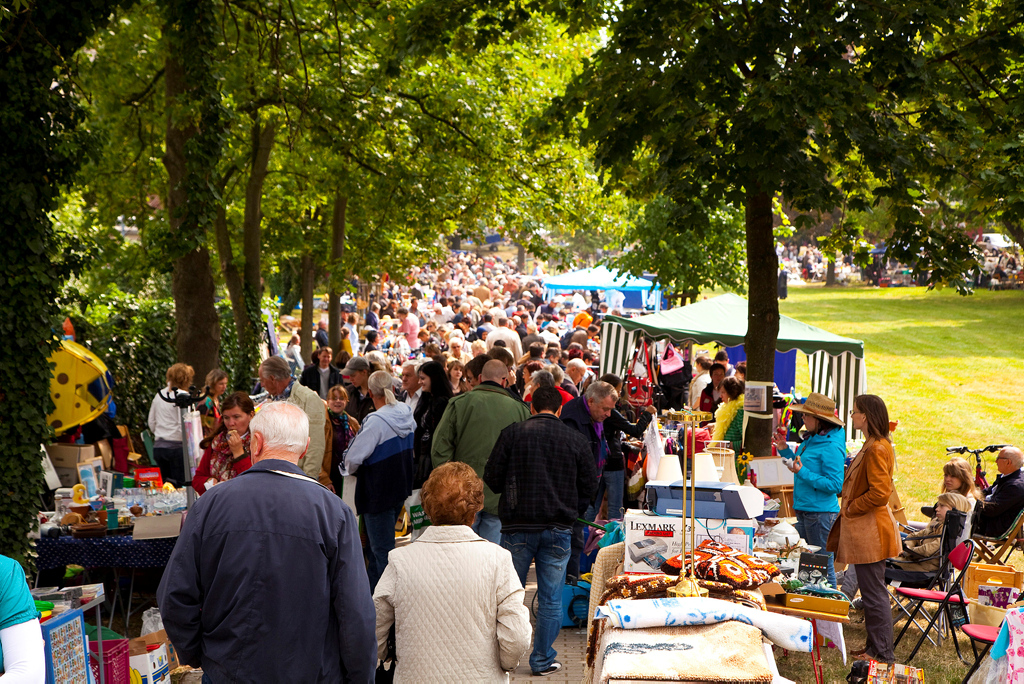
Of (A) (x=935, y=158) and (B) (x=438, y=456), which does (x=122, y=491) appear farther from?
(A) (x=935, y=158)

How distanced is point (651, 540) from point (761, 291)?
12.1 feet

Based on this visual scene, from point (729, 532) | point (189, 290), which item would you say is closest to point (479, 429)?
point (729, 532)

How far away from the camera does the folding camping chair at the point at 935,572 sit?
21.8 ft

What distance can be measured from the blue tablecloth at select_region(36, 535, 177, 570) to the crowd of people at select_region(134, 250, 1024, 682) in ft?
1.83

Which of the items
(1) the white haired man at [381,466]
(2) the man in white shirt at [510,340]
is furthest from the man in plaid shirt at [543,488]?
(2) the man in white shirt at [510,340]

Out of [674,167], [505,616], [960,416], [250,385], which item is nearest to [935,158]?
[674,167]

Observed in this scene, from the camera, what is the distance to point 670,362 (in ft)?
50.5

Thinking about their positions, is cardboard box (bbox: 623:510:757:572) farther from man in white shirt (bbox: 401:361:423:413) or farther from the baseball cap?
the baseball cap

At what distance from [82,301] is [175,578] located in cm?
460

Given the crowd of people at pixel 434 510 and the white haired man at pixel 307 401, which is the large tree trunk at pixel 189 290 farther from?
the white haired man at pixel 307 401

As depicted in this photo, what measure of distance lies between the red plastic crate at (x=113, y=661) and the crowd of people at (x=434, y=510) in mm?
1353

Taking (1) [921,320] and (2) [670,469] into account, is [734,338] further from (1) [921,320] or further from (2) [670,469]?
(1) [921,320]

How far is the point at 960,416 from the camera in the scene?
2006 centimetres

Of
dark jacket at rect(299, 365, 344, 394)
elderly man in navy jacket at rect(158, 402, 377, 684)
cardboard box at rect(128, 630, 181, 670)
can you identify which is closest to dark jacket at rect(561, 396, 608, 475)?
cardboard box at rect(128, 630, 181, 670)
